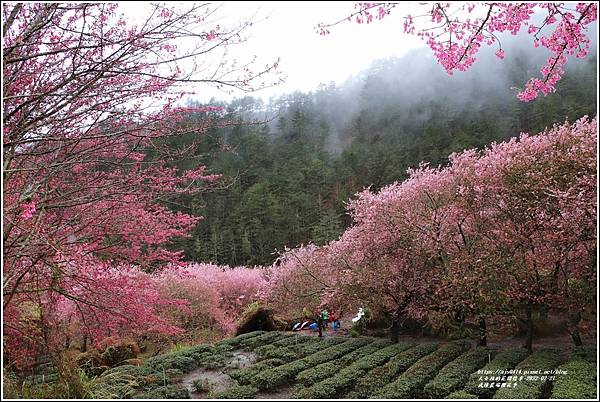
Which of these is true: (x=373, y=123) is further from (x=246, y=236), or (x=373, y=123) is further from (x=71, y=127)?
(x=71, y=127)

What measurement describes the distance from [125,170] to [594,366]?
6522 millimetres

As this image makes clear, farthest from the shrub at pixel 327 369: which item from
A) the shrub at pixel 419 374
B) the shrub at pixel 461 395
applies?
the shrub at pixel 461 395

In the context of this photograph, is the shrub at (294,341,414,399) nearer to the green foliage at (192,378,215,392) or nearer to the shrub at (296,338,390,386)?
the shrub at (296,338,390,386)

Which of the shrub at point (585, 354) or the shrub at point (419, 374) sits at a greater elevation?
the shrub at point (419, 374)

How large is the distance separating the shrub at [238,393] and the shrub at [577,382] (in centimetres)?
371

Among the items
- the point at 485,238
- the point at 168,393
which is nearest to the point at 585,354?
the point at 485,238

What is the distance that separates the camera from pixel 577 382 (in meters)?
4.98

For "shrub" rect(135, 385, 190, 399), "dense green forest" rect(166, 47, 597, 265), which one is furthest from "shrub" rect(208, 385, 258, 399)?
"dense green forest" rect(166, 47, 597, 265)

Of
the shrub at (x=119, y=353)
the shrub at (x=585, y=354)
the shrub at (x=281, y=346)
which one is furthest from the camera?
the shrub at (x=119, y=353)

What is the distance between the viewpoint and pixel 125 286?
4.25m

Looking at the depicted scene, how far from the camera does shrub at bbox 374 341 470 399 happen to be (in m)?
5.41

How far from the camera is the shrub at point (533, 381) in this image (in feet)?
16.0

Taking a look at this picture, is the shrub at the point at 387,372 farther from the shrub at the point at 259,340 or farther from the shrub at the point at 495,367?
the shrub at the point at 259,340

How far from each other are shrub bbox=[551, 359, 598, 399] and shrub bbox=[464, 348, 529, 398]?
76cm
